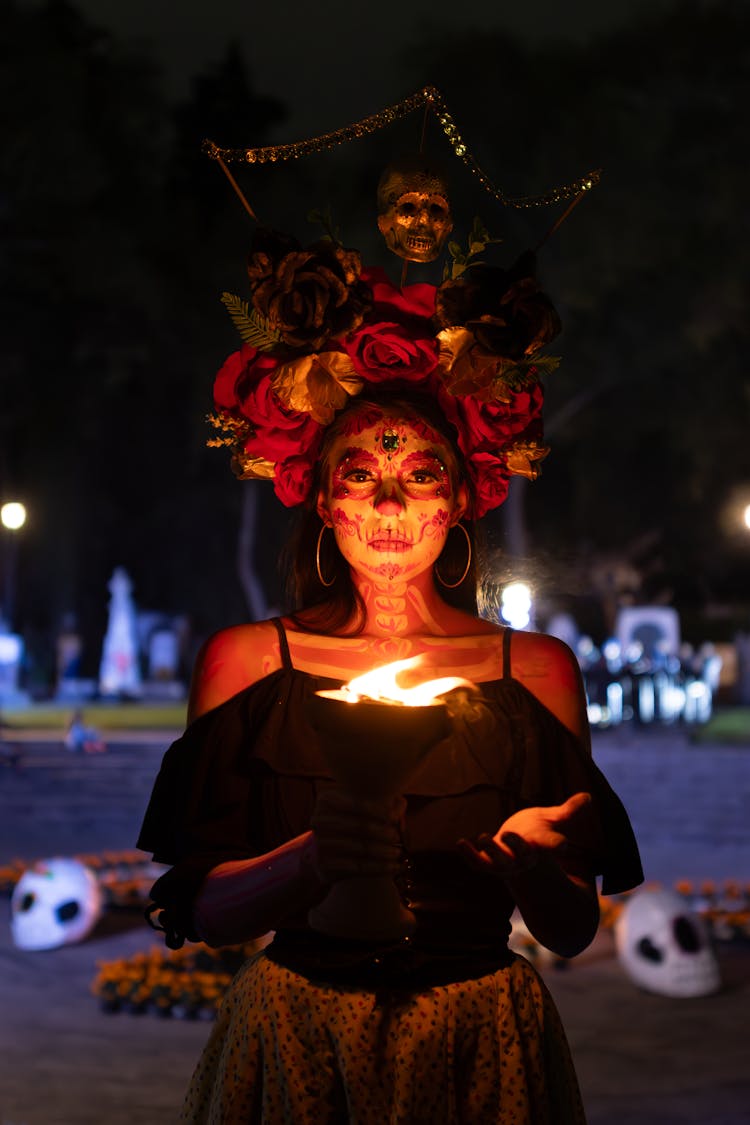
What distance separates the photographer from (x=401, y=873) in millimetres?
2719

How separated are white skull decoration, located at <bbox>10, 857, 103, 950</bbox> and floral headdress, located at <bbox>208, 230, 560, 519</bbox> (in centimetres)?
753

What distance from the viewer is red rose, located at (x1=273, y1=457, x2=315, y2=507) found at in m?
3.19

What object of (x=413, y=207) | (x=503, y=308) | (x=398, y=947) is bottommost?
(x=398, y=947)

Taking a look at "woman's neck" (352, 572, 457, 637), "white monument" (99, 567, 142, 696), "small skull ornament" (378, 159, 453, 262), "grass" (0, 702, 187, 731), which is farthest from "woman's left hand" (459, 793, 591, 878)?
"white monument" (99, 567, 142, 696)

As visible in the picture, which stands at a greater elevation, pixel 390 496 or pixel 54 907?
pixel 390 496

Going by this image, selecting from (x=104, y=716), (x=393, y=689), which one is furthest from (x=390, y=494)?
(x=104, y=716)

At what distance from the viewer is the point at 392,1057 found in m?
2.66

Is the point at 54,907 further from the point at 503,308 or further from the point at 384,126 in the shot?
the point at 503,308

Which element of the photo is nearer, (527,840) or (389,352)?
(527,840)

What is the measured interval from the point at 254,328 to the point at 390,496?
43cm

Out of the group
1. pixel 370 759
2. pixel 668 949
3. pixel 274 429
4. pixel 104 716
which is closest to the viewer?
pixel 370 759

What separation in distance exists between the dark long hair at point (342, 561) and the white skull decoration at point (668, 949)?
6308 mm

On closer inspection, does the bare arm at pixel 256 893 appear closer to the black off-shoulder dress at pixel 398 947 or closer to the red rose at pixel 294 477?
the black off-shoulder dress at pixel 398 947

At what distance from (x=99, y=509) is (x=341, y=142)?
3523 cm
